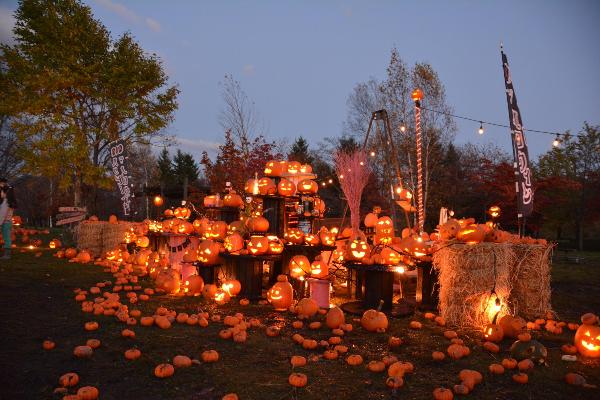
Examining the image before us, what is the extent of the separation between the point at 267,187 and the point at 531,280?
501 cm

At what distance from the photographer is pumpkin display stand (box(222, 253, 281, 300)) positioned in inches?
273

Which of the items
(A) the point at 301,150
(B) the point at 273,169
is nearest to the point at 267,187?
(B) the point at 273,169

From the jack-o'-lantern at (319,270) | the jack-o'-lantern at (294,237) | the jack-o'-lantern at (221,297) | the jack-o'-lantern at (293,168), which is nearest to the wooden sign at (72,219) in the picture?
the jack-o'-lantern at (293,168)

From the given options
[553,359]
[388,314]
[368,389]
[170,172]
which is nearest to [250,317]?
[388,314]

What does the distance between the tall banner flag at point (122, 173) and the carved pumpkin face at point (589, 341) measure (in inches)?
475

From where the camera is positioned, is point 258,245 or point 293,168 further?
point 293,168

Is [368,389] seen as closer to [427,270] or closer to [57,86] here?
[427,270]

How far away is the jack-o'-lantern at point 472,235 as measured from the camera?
5781 mm

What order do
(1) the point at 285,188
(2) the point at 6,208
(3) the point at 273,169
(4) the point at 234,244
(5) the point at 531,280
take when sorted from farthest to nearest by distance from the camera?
(2) the point at 6,208 < (3) the point at 273,169 < (1) the point at 285,188 < (4) the point at 234,244 < (5) the point at 531,280

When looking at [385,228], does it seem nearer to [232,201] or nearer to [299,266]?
[299,266]

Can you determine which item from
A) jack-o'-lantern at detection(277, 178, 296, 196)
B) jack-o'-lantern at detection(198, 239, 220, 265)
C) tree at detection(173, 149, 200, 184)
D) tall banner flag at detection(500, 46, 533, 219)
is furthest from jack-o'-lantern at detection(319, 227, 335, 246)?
tree at detection(173, 149, 200, 184)

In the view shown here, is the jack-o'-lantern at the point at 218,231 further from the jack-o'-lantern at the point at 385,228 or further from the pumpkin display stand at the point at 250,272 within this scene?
the jack-o'-lantern at the point at 385,228

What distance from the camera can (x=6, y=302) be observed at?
5.61 meters

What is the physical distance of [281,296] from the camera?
6309 millimetres
